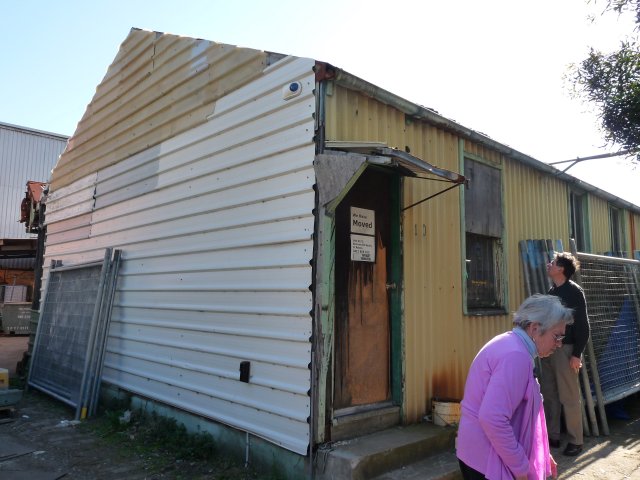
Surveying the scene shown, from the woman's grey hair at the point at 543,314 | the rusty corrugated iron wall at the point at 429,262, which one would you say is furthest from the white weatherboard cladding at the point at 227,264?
the woman's grey hair at the point at 543,314

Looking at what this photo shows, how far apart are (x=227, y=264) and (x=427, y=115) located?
269 centimetres

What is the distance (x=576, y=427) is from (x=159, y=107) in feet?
21.1

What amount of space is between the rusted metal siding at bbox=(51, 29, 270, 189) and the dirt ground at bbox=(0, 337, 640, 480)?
3.87 meters

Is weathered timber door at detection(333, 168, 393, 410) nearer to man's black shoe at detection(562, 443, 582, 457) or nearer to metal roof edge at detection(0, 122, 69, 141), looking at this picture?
man's black shoe at detection(562, 443, 582, 457)

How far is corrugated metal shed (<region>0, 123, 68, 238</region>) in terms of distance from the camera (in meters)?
25.0

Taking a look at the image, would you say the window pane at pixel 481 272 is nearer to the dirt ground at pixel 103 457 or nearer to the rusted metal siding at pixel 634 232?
the dirt ground at pixel 103 457

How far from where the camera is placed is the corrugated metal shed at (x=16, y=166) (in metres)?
25.0

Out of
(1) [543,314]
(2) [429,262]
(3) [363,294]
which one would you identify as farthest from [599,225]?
(1) [543,314]

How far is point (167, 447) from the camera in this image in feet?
17.8

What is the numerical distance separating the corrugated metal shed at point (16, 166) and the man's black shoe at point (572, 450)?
2686 centimetres

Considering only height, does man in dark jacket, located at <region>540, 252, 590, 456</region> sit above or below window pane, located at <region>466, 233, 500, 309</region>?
below

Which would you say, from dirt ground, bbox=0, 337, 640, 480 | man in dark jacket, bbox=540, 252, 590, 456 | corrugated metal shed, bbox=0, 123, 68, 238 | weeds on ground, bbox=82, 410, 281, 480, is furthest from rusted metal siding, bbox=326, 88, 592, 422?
corrugated metal shed, bbox=0, 123, 68, 238

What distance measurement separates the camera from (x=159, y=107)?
6.96 m

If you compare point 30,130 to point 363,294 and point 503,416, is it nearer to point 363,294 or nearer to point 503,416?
point 363,294
